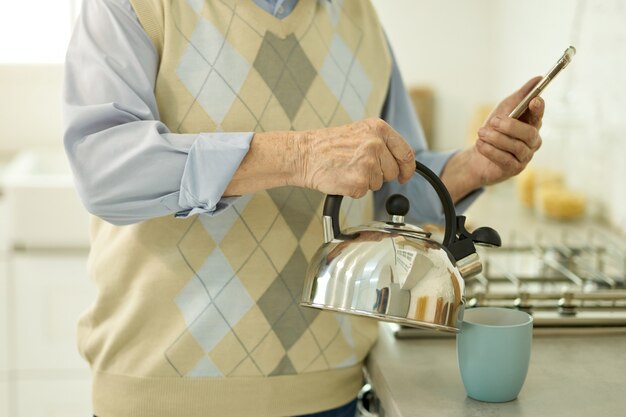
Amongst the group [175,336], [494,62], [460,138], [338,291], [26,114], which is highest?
[338,291]

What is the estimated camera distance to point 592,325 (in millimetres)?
1312

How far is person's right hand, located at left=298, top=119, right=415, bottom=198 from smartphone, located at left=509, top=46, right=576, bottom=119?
0.18m

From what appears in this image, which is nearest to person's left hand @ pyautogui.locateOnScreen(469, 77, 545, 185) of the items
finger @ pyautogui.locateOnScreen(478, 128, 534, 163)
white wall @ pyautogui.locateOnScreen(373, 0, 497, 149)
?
finger @ pyautogui.locateOnScreen(478, 128, 534, 163)

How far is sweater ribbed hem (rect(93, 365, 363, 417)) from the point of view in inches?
45.0

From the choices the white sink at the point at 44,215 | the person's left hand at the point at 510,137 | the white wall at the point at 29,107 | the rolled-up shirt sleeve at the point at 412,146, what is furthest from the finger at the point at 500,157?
the white wall at the point at 29,107

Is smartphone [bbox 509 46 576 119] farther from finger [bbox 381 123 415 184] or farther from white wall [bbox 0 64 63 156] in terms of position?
white wall [bbox 0 64 63 156]

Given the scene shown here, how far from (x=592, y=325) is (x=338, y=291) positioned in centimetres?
55

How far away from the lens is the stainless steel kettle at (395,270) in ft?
3.02

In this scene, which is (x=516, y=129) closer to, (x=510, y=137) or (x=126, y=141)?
(x=510, y=137)

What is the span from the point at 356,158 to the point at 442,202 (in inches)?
4.2

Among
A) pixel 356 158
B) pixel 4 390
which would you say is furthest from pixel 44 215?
pixel 356 158

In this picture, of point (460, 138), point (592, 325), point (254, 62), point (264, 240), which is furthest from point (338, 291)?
point (460, 138)

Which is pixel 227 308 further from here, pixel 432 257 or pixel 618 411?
pixel 618 411

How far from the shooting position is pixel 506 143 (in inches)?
47.1
